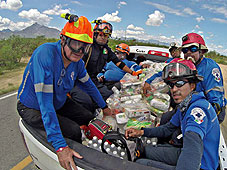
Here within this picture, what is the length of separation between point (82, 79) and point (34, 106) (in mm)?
721

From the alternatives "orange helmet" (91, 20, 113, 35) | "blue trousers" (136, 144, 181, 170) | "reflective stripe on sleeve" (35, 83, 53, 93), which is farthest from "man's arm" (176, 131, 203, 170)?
"orange helmet" (91, 20, 113, 35)

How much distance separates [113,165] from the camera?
1.30 m

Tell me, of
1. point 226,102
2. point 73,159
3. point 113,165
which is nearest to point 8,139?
point 73,159

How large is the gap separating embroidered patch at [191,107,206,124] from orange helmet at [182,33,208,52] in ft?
4.70

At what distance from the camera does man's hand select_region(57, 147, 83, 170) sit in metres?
1.37

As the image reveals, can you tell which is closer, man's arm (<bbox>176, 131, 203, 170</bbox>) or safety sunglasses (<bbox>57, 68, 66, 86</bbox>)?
man's arm (<bbox>176, 131, 203, 170</bbox>)

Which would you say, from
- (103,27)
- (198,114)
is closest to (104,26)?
(103,27)

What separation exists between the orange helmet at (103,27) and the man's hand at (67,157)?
2358 millimetres

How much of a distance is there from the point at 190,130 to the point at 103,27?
8.00 ft

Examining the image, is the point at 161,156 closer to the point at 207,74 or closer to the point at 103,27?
the point at 207,74

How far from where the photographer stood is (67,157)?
1.38 m

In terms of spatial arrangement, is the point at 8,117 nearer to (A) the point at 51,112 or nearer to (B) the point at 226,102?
(A) the point at 51,112

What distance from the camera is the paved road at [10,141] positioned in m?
2.68

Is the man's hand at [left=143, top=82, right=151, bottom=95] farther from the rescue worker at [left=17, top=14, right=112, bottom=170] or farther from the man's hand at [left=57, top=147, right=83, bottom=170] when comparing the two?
the man's hand at [left=57, top=147, right=83, bottom=170]
